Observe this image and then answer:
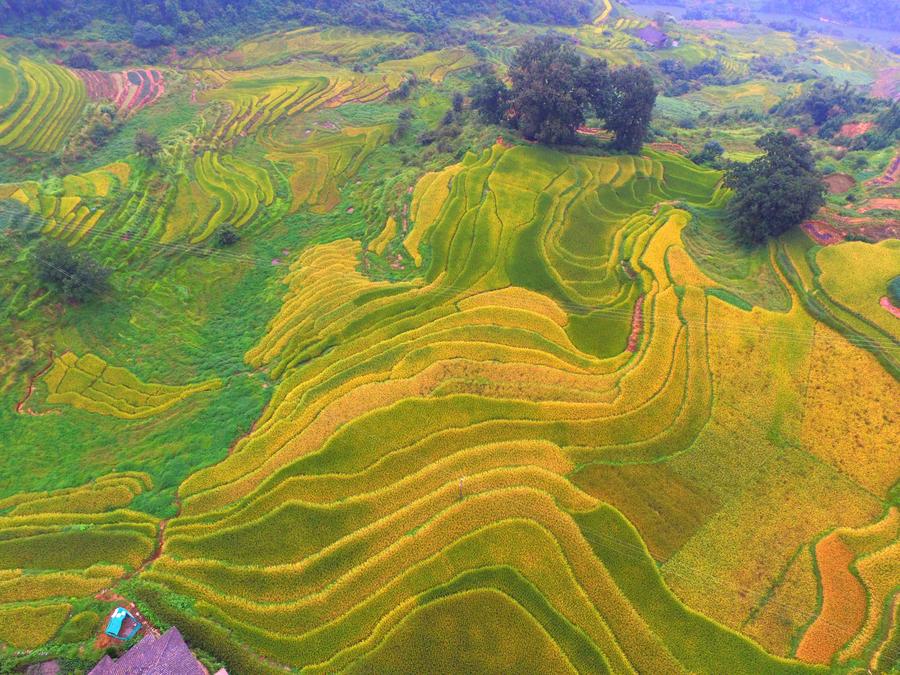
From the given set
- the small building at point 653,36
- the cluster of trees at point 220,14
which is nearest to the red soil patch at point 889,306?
the cluster of trees at point 220,14

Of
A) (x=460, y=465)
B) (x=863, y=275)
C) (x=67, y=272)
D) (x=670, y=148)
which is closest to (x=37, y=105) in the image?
(x=67, y=272)

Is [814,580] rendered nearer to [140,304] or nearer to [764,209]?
[764,209]

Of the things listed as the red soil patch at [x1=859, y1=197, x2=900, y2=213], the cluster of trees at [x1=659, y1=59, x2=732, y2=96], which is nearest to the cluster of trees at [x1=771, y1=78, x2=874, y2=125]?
the cluster of trees at [x1=659, y1=59, x2=732, y2=96]

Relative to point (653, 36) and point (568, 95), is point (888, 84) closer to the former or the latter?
point (653, 36)

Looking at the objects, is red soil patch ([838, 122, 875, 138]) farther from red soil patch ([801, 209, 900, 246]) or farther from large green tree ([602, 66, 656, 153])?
large green tree ([602, 66, 656, 153])

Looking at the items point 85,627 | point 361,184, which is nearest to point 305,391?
point 85,627

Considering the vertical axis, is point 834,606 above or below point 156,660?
below
